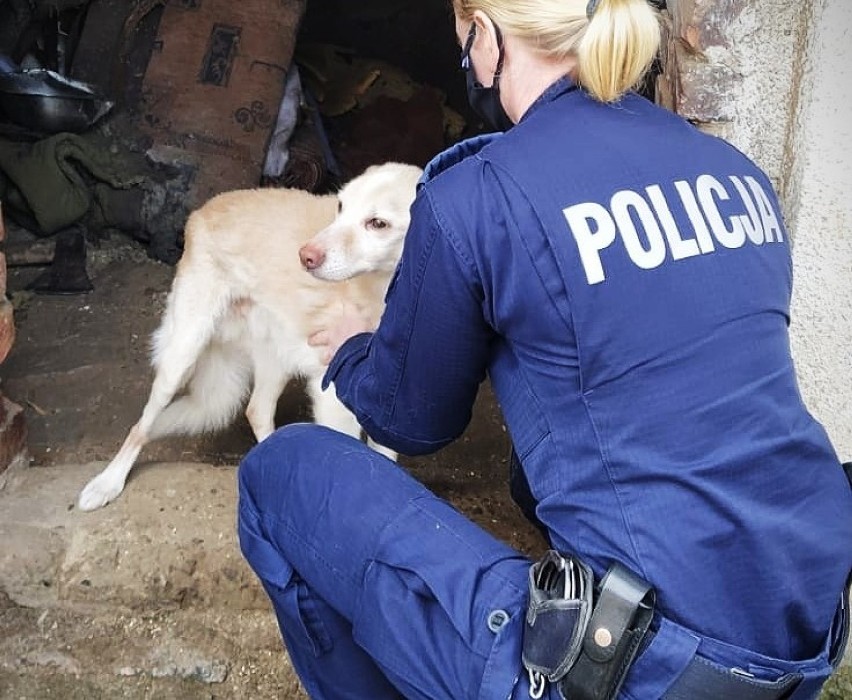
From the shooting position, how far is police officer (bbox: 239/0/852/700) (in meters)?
1.21

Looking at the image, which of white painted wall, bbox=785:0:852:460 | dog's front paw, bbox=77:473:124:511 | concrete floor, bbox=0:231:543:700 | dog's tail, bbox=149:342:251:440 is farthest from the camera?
dog's tail, bbox=149:342:251:440

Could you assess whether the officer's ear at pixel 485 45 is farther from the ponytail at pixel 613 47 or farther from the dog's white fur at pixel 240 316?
the dog's white fur at pixel 240 316

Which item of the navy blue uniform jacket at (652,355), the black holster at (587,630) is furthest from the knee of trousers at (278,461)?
the black holster at (587,630)

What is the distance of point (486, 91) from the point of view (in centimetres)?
A: 169

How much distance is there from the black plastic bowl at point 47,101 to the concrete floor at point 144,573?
2.00 m

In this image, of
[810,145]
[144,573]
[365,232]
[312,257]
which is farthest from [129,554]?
[810,145]

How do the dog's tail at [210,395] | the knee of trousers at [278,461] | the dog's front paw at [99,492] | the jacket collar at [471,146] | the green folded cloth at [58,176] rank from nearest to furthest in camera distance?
the jacket collar at [471,146], the knee of trousers at [278,461], the dog's front paw at [99,492], the dog's tail at [210,395], the green folded cloth at [58,176]

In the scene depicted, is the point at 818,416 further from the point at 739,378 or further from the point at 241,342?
the point at 241,342

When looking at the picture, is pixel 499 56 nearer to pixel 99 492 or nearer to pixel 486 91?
pixel 486 91

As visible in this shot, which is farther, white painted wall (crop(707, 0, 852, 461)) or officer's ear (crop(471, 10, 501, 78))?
white painted wall (crop(707, 0, 852, 461))

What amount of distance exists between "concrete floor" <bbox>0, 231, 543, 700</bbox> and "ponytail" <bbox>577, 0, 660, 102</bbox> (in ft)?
4.78

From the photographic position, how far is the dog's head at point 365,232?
7.38 feet

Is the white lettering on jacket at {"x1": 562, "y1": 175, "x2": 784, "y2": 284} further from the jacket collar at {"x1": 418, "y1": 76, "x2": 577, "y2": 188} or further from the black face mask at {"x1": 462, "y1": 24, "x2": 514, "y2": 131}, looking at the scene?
the black face mask at {"x1": 462, "y1": 24, "x2": 514, "y2": 131}

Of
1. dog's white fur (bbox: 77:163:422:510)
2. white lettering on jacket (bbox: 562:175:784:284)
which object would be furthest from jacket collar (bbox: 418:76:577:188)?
dog's white fur (bbox: 77:163:422:510)
